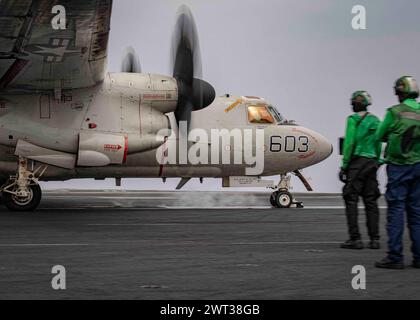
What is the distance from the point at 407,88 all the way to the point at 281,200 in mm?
15127

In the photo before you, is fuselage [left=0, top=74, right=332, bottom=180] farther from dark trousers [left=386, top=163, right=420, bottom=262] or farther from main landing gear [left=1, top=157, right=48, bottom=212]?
dark trousers [left=386, top=163, right=420, bottom=262]

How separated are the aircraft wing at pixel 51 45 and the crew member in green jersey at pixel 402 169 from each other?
27.0 feet

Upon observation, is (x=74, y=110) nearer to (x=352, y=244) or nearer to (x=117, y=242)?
(x=117, y=242)

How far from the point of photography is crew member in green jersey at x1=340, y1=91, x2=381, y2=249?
12.6 m

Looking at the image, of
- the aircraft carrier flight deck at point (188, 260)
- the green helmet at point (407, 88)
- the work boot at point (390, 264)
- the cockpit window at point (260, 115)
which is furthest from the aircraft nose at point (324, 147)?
the work boot at point (390, 264)

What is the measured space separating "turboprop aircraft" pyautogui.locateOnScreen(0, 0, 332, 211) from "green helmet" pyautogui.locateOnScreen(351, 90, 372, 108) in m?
6.93

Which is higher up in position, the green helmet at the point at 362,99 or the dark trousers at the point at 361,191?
the green helmet at the point at 362,99

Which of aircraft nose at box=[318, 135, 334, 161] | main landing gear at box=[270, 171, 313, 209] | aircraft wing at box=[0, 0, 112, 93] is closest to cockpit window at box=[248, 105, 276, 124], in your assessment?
aircraft nose at box=[318, 135, 334, 161]

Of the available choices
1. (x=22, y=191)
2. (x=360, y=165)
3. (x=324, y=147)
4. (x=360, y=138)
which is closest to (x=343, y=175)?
A: (x=360, y=165)

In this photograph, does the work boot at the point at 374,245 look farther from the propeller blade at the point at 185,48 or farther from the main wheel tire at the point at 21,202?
the main wheel tire at the point at 21,202

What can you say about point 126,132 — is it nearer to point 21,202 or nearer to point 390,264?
point 21,202

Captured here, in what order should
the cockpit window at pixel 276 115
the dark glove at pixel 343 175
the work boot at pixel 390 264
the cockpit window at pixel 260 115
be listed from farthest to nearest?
the cockpit window at pixel 276 115, the cockpit window at pixel 260 115, the dark glove at pixel 343 175, the work boot at pixel 390 264

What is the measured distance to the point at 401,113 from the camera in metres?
10.4

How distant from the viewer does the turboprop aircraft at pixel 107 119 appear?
19.4 meters
